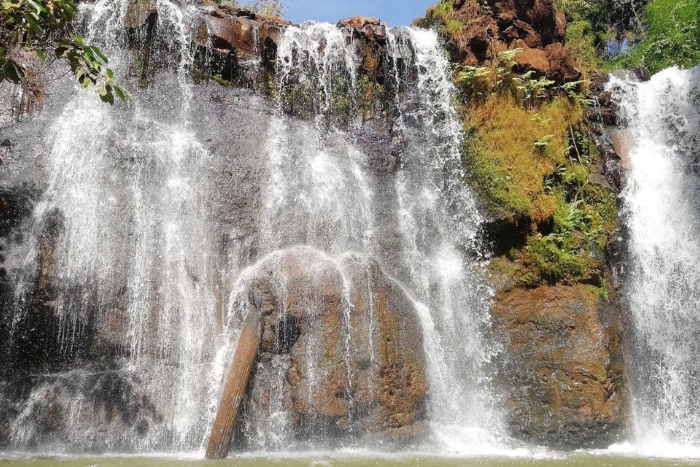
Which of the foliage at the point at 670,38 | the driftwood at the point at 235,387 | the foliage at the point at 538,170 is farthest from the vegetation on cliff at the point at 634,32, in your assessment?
the driftwood at the point at 235,387

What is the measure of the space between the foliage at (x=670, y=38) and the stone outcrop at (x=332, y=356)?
53.0 feet

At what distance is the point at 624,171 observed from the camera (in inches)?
489

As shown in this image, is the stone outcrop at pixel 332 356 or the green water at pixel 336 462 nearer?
the green water at pixel 336 462

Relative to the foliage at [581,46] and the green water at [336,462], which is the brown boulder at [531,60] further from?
the green water at [336,462]

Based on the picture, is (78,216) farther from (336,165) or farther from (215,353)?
(336,165)

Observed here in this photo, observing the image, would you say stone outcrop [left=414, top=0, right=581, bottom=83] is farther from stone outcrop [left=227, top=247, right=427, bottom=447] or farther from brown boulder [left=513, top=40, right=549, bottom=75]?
stone outcrop [left=227, top=247, right=427, bottom=447]

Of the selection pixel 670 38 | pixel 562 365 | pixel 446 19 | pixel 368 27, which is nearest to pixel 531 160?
pixel 562 365

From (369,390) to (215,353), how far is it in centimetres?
247

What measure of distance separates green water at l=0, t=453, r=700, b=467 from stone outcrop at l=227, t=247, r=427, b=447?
3.10 feet

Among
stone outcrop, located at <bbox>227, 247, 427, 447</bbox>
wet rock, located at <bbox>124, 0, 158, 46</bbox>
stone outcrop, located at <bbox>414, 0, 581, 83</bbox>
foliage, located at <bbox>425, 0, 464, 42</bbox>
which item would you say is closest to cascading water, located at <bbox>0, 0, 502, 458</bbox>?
stone outcrop, located at <bbox>227, 247, 427, 447</bbox>

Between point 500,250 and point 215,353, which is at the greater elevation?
point 500,250

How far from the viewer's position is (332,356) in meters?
8.54

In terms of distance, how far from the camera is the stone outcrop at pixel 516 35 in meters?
12.7

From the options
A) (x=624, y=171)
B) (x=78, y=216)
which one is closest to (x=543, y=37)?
(x=624, y=171)
